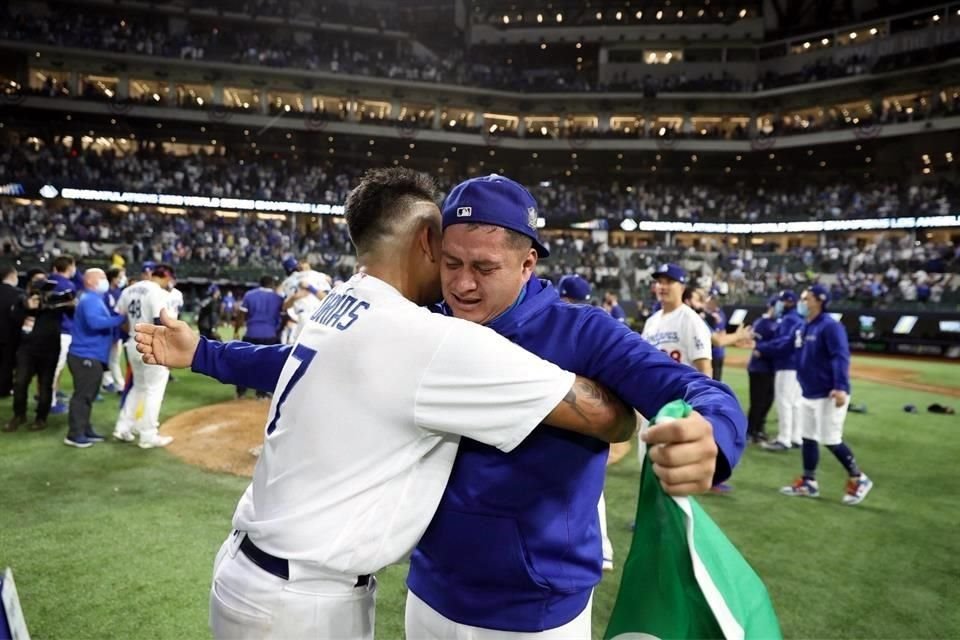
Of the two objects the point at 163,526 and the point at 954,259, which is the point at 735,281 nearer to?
the point at 954,259

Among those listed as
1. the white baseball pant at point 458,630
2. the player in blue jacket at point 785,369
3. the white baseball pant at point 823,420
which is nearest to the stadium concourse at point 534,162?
the player in blue jacket at point 785,369

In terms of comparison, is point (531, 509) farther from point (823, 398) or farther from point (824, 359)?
point (824, 359)

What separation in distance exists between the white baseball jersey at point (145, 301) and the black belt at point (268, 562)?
6.95 meters

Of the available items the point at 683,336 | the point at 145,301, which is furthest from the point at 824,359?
the point at 145,301

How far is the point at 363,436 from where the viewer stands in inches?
67.7

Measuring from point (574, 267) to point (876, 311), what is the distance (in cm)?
1763

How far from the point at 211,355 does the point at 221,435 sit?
712 centimetres

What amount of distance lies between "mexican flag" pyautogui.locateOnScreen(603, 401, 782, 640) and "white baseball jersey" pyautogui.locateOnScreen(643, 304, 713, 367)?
16.1ft

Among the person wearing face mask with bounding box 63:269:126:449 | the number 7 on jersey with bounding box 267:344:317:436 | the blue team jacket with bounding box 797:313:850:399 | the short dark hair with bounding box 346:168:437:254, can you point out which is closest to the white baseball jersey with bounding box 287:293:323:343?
the person wearing face mask with bounding box 63:269:126:449

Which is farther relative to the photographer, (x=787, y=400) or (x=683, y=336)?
(x=787, y=400)

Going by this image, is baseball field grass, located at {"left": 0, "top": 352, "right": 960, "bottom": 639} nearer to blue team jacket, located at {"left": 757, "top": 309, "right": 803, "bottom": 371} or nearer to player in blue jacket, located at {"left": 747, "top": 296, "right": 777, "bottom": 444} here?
player in blue jacket, located at {"left": 747, "top": 296, "right": 777, "bottom": 444}

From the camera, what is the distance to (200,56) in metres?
46.5

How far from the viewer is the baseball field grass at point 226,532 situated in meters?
4.41

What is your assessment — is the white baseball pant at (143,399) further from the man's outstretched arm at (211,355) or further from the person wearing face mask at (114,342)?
the man's outstretched arm at (211,355)
